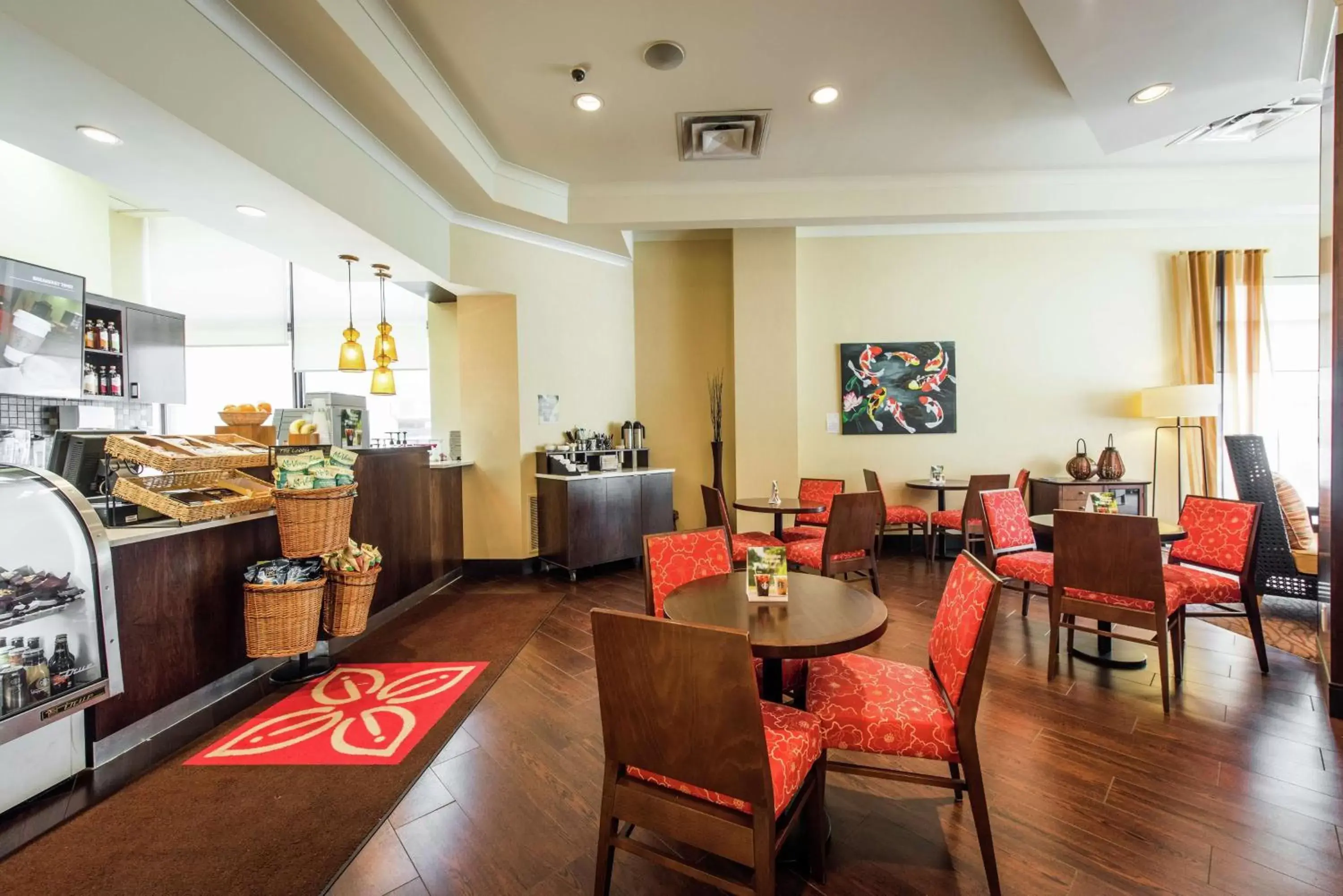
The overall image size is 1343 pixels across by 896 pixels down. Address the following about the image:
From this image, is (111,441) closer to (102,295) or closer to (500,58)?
(500,58)

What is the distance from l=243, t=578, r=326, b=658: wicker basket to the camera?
107 inches

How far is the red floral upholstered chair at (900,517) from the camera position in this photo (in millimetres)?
5539

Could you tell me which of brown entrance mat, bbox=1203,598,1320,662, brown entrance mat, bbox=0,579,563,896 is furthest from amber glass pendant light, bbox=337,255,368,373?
brown entrance mat, bbox=1203,598,1320,662

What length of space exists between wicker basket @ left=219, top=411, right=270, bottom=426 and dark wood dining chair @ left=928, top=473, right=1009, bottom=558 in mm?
6489

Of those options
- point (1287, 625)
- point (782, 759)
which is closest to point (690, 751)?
point (782, 759)

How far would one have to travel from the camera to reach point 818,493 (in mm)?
5273

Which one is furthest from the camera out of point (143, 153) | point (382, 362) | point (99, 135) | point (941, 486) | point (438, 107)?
point (941, 486)

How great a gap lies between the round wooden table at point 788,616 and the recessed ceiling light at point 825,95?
3229 mm

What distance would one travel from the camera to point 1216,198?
4.98 metres

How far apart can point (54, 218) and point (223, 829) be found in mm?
5458

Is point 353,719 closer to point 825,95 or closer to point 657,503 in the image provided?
point 657,503

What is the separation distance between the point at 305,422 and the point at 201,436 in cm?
89

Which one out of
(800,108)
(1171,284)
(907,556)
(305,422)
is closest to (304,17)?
(305,422)

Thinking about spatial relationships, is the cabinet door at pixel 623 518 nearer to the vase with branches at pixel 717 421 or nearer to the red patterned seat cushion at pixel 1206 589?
the vase with branches at pixel 717 421
